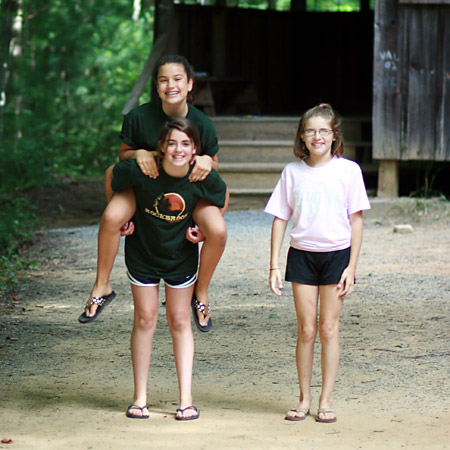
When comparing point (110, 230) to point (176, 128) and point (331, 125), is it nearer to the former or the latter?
point (176, 128)

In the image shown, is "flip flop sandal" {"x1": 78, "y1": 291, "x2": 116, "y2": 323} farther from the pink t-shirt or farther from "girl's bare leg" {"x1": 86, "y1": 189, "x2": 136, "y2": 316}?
the pink t-shirt

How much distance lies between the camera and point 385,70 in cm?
1012

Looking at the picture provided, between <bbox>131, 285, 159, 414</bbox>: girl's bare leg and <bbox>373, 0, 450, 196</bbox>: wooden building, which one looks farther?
<bbox>373, 0, 450, 196</bbox>: wooden building

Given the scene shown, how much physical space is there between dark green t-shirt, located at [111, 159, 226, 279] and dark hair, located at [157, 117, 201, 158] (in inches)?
5.3

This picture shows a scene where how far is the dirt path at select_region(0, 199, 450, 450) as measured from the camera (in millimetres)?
3617

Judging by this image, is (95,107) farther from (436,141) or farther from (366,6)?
(436,141)

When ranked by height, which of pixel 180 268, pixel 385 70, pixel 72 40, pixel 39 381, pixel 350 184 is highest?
pixel 72 40

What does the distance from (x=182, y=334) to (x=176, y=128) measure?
99 centimetres

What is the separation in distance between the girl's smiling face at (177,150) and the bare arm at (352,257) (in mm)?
826

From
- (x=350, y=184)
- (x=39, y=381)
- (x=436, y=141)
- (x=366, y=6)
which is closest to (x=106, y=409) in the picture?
(x=39, y=381)

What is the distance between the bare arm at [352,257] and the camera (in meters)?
3.72

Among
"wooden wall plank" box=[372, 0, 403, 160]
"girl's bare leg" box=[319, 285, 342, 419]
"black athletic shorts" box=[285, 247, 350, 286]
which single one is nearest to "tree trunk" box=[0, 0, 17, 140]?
"wooden wall plank" box=[372, 0, 403, 160]

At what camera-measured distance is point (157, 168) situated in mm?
3680

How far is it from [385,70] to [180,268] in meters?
7.03
